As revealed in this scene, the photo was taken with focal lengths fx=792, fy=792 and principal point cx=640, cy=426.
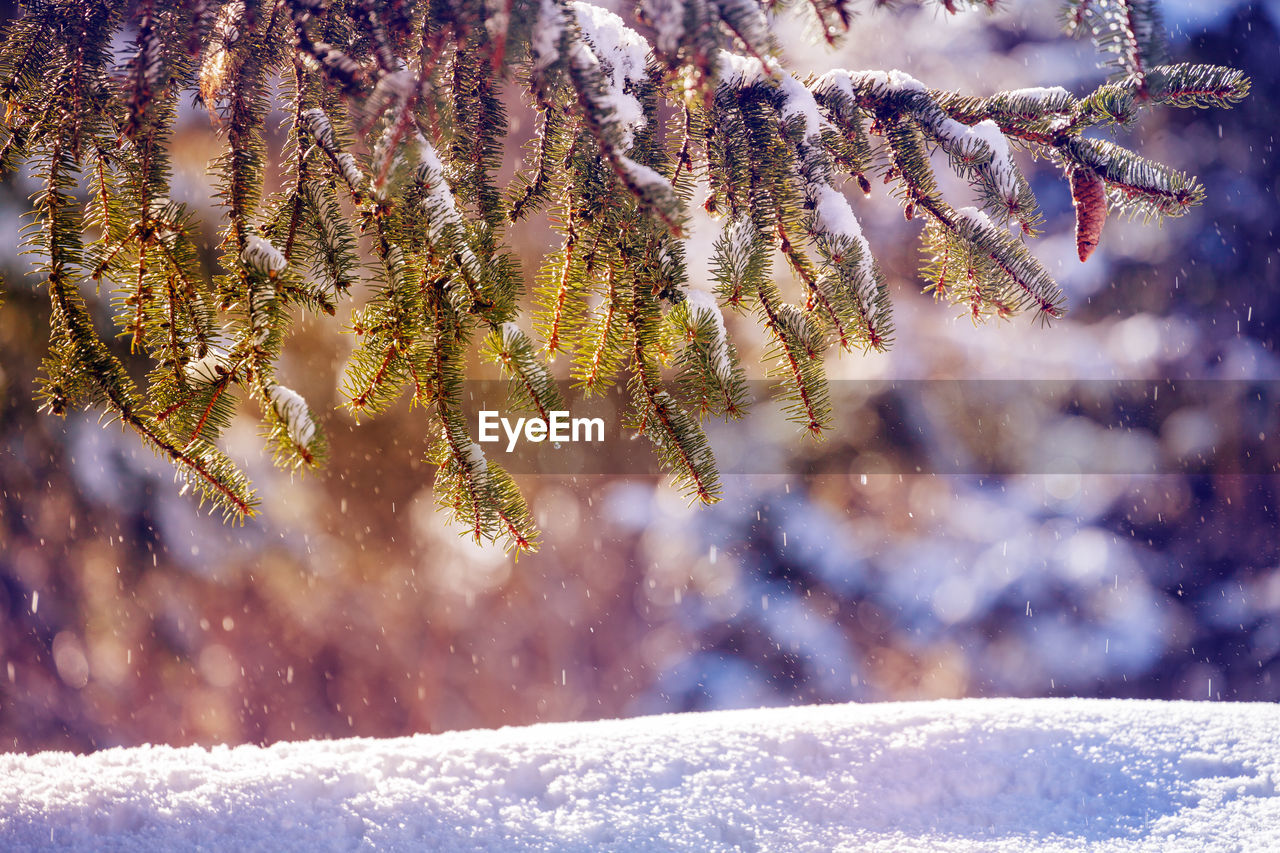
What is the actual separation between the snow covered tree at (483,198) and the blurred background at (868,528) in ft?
14.9

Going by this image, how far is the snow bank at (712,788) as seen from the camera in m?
1.50

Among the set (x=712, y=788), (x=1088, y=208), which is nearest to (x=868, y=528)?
(x=712, y=788)

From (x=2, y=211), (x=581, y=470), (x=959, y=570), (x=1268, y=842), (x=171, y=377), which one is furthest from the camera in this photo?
(x=959, y=570)

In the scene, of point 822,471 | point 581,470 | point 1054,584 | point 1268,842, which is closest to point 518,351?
point 1268,842

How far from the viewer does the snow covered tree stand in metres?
1.13

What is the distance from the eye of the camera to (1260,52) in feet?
20.1

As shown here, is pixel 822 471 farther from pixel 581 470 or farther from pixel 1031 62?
pixel 1031 62

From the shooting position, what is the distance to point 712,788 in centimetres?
171

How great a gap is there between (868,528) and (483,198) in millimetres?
6543

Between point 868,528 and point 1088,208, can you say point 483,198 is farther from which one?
point 868,528

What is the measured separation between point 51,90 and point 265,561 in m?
6.63

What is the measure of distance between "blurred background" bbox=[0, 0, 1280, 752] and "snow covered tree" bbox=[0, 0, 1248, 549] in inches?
178

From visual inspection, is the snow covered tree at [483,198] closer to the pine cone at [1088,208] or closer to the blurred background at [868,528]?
the pine cone at [1088,208]

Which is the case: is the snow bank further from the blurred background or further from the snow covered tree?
the blurred background
